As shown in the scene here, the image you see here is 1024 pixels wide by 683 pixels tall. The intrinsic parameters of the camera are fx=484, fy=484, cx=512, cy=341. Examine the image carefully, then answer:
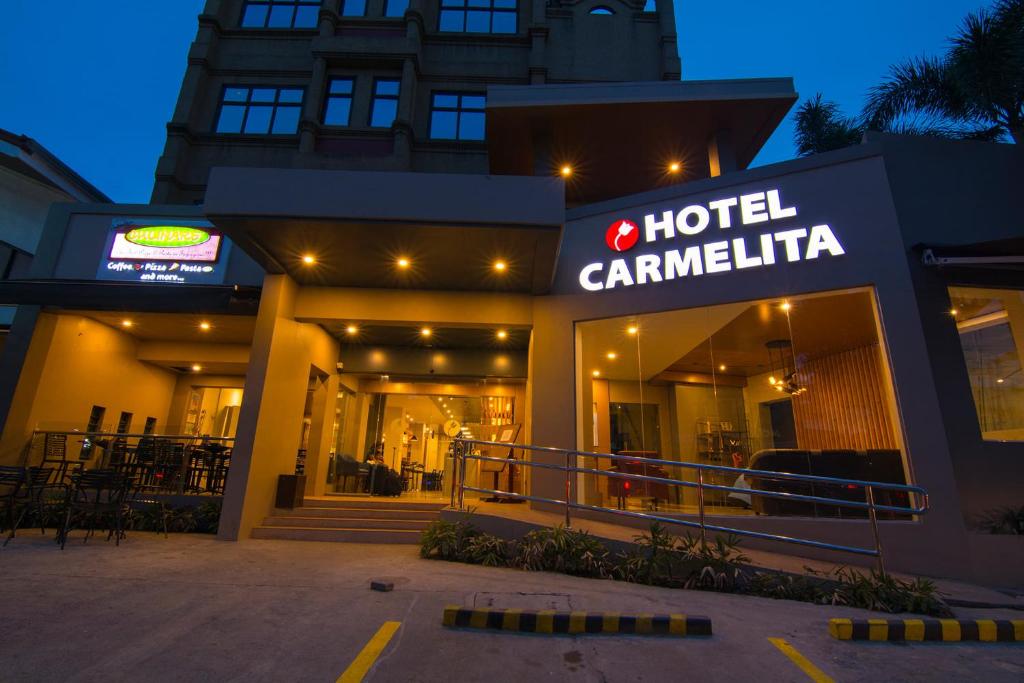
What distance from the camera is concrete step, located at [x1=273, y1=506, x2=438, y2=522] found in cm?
850

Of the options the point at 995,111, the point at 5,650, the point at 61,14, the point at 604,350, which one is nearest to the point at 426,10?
the point at 604,350

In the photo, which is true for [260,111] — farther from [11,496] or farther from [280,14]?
[11,496]

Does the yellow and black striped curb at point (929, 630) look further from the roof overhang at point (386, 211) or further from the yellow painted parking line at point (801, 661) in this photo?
the roof overhang at point (386, 211)

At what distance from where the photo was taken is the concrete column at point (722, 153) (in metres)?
10.8

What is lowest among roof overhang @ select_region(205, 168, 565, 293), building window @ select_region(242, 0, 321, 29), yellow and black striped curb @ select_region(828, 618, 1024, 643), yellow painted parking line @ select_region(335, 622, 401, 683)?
yellow painted parking line @ select_region(335, 622, 401, 683)

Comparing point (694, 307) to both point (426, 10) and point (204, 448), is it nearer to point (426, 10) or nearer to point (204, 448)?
point (204, 448)

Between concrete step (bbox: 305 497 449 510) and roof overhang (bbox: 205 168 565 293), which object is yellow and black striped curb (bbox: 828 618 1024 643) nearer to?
roof overhang (bbox: 205 168 565 293)

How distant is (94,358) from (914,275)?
646 inches

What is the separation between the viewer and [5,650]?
3.28 metres

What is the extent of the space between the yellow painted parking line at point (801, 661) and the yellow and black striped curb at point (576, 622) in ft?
1.67

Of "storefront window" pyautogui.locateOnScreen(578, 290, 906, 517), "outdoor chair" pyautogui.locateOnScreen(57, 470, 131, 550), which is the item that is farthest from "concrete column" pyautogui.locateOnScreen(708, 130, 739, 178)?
"outdoor chair" pyautogui.locateOnScreen(57, 470, 131, 550)

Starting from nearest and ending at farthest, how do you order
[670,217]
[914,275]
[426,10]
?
[914,275] < [670,217] < [426,10]

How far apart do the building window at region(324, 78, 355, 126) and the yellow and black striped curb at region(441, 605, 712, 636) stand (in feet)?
50.6

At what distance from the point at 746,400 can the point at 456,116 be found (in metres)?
12.8
